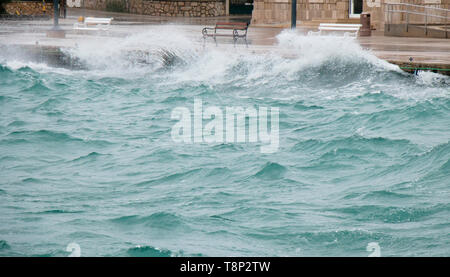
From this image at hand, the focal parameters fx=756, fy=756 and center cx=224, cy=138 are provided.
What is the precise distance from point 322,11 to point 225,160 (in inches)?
777

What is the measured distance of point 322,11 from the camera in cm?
3125

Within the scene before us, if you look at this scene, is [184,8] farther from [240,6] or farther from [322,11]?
[322,11]

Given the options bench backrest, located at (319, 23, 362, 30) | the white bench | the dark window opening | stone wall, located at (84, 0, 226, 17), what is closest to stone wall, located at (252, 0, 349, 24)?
Answer: bench backrest, located at (319, 23, 362, 30)

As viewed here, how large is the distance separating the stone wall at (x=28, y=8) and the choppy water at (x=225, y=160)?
1742 cm

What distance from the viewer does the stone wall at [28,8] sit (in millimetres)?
39031

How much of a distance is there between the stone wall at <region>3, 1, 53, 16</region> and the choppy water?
17.4 metres

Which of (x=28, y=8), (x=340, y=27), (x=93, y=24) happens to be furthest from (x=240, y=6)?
(x=340, y=27)

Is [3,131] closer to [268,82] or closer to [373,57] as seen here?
[268,82]

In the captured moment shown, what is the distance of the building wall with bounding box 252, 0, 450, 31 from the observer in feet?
92.2

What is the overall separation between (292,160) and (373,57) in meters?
7.62

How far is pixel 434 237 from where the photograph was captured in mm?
8930

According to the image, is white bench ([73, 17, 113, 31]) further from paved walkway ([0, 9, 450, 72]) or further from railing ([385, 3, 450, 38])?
railing ([385, 3, 450, 38])
